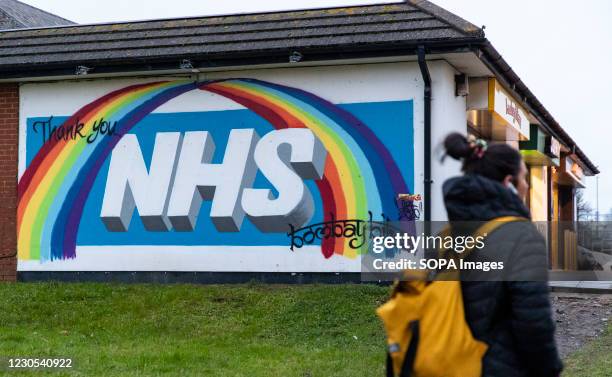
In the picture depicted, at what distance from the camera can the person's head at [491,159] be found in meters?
4.21

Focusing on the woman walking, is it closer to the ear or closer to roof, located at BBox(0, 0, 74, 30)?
the ear

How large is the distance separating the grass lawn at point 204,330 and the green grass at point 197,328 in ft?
0.04

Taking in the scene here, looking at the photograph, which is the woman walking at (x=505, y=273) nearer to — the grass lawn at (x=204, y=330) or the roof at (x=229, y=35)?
the grass lawn at (x=204, y=330)

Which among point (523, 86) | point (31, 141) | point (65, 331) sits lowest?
point (65, 331)

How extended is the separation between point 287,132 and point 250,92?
0.91 metres

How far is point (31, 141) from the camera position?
15.4 meters

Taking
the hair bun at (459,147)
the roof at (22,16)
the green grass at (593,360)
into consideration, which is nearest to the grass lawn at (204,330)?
the green grass at (593,360)

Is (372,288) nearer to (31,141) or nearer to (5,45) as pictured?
(31,141)

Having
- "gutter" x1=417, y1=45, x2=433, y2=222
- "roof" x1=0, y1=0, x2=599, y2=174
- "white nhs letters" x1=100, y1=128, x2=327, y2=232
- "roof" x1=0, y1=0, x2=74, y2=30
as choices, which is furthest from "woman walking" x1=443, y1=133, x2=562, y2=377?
"roof" x1=0, y1=0, x2=74, y2=30

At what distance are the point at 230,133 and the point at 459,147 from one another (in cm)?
1015

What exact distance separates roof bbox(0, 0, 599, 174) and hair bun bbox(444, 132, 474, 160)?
871 centimetres

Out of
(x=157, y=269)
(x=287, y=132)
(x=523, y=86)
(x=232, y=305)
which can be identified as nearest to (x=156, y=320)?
(x=232, y=305)

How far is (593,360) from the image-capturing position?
953cm

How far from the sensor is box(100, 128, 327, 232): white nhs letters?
45.4 ft
